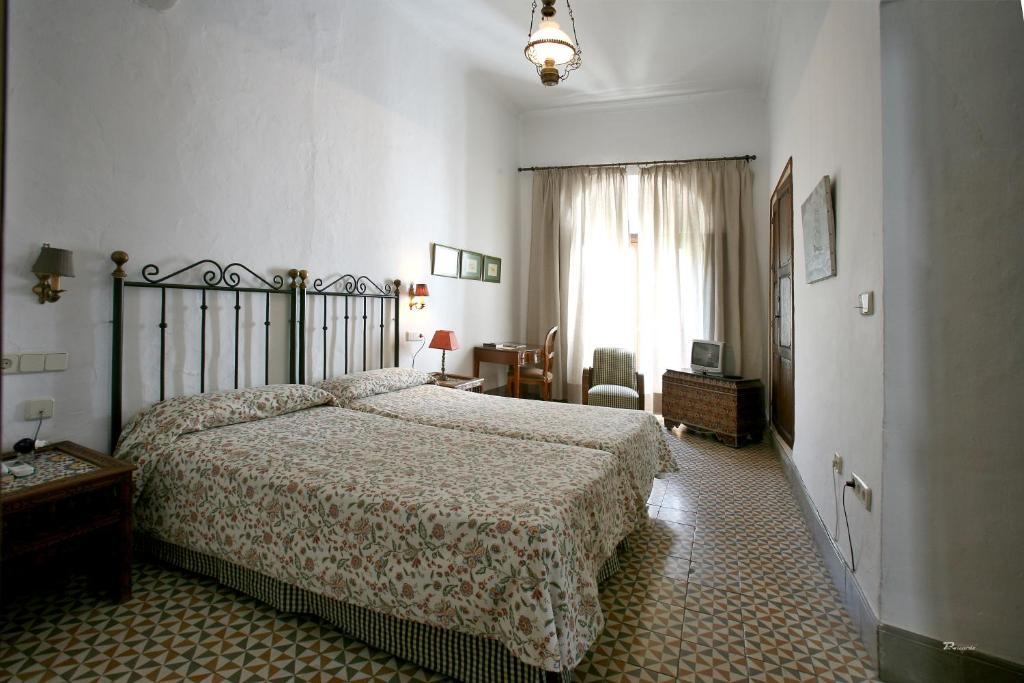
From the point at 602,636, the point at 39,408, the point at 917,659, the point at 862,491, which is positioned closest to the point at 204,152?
the point at 39,408

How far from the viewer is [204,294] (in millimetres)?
2941

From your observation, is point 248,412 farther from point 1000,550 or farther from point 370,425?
point 1000,550

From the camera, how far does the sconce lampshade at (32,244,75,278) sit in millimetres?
2252

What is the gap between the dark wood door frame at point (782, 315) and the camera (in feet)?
13.1

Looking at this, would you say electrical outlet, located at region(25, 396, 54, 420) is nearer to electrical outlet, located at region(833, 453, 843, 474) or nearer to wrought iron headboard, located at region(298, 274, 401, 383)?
wrought iron headboard, located at region(298, 274, 401, 383)

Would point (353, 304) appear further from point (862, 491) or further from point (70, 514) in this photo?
point (862, 491)

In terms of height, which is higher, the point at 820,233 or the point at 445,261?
the point at 445,261

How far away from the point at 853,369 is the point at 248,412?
9.18ft

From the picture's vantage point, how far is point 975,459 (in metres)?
1.76

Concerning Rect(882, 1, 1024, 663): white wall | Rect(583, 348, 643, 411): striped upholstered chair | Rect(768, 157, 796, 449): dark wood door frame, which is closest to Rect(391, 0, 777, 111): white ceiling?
Rect(768, 157, 796, 449): dark wood door frame

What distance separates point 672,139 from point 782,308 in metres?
2.46

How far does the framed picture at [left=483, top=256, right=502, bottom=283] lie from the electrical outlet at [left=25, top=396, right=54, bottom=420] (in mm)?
3941

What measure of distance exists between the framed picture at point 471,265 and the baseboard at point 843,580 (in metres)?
3.35

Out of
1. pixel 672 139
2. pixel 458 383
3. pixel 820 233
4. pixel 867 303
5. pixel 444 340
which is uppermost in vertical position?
pixel 672 139
